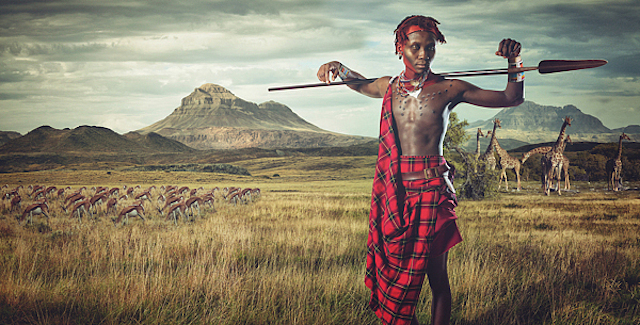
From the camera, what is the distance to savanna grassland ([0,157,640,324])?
4.16m

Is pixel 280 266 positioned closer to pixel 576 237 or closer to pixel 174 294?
pixel 174 294

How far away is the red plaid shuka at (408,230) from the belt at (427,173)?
0.11ft

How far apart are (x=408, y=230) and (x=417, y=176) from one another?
1.50ft

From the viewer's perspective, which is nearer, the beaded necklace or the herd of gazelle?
the beaded necklace

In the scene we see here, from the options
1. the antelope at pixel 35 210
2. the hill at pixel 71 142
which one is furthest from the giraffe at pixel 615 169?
the hill at pixel 71 142

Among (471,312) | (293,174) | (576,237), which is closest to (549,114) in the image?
(293,174)

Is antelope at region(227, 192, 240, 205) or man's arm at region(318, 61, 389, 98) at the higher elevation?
man's arm at region(318, 61, 389, 98)

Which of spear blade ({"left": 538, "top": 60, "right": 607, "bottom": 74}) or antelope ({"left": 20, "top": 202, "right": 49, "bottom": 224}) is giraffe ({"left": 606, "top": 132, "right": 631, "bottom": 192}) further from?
antelope ({"left": 20, "top": 202, "right": 49, "bottom": 224})

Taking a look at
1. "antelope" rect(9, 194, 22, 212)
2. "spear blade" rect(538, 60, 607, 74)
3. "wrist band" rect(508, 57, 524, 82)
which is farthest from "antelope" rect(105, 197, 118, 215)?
"spear blade" rect(538, 60, 607, 74)

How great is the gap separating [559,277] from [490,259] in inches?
41.8

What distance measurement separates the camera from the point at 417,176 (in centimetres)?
310

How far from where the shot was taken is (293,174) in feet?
151

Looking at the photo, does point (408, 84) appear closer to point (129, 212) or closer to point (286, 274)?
point (286, 274)

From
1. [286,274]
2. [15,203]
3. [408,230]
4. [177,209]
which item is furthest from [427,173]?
[15,203]
